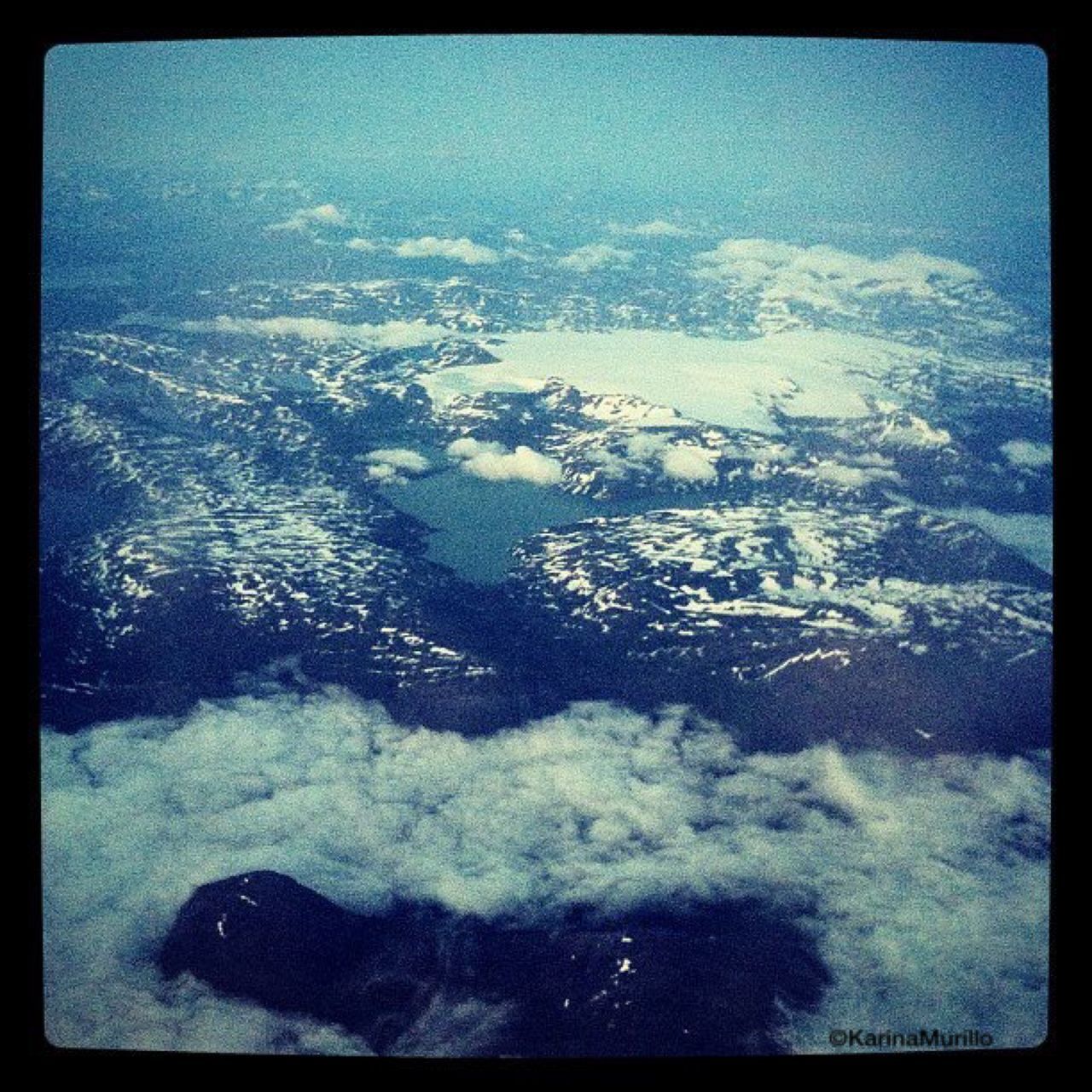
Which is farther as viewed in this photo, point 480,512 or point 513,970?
point 480,512

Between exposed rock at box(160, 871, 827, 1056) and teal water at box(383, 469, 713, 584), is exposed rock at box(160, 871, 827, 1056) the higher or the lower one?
the lower one

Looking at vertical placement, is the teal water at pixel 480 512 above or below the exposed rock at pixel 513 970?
above

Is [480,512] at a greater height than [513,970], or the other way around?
[480,512]

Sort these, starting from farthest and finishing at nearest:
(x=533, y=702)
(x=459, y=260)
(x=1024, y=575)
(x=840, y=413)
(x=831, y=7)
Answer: (x=459, y=260)
(x=533, y=702)
(x=840, y=413)
(x=1024, y=575)
(x=831, y=7)

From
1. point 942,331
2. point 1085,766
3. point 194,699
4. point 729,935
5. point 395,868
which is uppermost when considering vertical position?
point 942,331

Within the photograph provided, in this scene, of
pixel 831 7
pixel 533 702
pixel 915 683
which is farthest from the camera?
pixel 533 702

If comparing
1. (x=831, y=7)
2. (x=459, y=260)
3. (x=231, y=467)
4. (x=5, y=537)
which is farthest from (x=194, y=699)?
(x=831, y=7)

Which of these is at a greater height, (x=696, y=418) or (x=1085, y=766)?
(x=696, y=418)

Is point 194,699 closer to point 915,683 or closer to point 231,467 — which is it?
point 231,467

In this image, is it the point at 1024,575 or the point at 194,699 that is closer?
the point at 1024,575

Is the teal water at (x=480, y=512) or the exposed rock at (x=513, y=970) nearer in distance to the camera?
the exposed rock at (x=513, y=970)

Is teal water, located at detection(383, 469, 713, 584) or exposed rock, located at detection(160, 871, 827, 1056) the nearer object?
exposed rock, located at detection(160, 871, 827, 1056)
